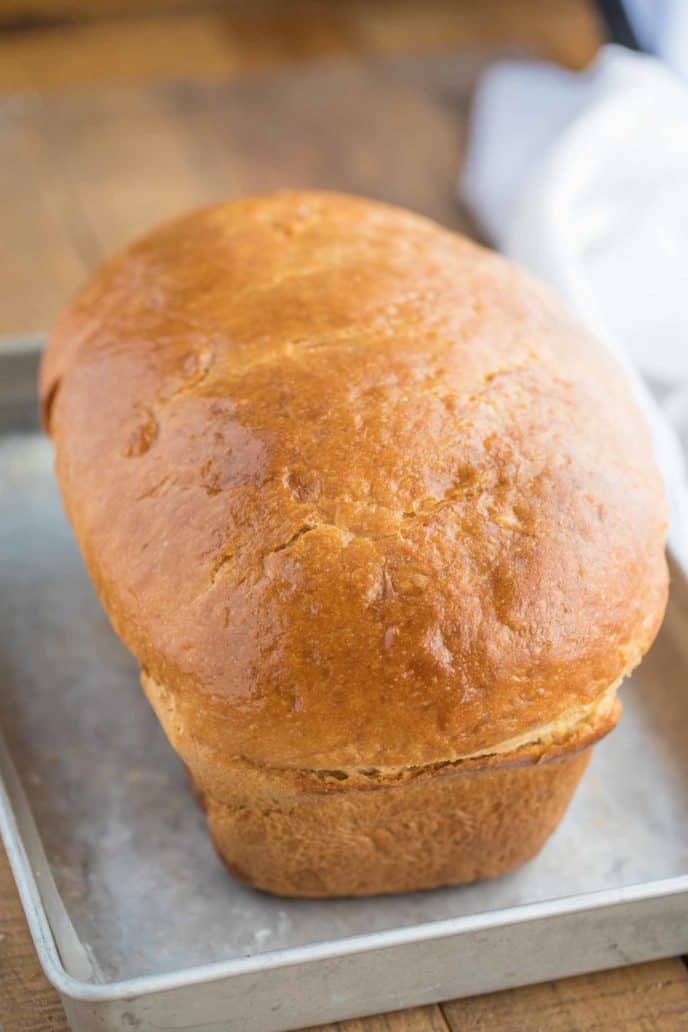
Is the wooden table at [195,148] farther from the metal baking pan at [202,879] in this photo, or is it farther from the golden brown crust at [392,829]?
the golden brown crust at [392,829]

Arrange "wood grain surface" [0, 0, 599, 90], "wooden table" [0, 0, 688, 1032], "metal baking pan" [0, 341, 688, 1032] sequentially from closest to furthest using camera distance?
1. "metal baking pan" [0, 341, 688, 1032]
2. "wooden table" [0, 0, 688, 1032]
3. "wood grain surface" [0, 0, 599, 90]

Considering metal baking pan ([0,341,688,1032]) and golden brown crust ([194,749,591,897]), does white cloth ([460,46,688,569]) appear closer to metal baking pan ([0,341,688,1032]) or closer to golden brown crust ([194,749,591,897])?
metal baking pan ([0,341,688,1032])

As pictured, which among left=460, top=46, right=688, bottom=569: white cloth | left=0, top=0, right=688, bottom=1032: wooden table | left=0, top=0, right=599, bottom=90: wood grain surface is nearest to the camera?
left=460, top=46, right=688, bottom=569: white cloth

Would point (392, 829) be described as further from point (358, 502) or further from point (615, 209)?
point (615, 209)

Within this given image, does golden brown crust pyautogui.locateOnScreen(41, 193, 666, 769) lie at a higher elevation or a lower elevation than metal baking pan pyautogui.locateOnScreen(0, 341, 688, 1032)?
higher

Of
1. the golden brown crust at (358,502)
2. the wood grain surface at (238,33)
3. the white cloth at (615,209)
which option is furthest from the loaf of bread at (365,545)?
the wood grain surface at (238,33)

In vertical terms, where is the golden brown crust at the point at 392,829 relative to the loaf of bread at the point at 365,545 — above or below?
below

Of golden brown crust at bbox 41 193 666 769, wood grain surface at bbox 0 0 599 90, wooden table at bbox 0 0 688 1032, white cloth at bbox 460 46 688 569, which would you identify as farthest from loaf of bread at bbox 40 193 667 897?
wood grain surface at bbox 0 0 599 90
